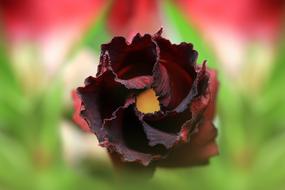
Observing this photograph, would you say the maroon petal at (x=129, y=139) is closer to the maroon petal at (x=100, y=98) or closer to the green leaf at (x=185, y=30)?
the maroon petal at (x=100, y=98)

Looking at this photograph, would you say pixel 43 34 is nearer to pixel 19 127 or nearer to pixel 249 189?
pixel 19 127

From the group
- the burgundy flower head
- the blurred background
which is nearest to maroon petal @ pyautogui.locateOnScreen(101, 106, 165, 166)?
the burgundy flower head

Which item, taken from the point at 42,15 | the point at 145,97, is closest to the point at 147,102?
the point at 145,97

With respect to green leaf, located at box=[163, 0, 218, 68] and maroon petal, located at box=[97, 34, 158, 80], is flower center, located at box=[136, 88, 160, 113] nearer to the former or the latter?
maroon petal, located at box=[97, 34, 158, 80]

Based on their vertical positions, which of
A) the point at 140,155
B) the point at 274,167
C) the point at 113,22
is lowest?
the point at 140,155

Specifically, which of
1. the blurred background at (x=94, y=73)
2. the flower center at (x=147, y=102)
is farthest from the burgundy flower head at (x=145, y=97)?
the blurred background at (x=94, y=73)

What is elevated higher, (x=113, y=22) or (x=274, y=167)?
(x=113, y=22)

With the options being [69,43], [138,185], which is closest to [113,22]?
[69,43]
